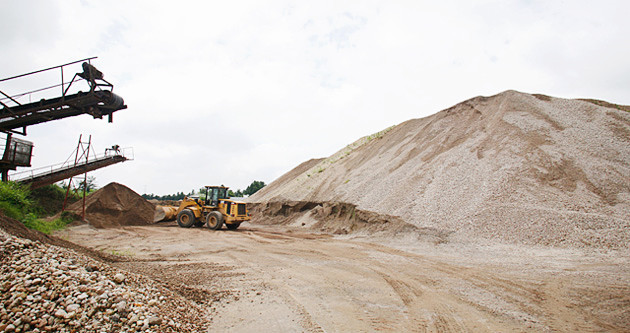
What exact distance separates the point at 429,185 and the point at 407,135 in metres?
11.6

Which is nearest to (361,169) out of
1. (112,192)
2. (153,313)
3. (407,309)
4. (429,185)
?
(429,185)

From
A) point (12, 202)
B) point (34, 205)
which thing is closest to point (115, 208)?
point (34, 205)

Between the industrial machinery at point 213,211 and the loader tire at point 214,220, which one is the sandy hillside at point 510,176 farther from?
the loader tire at point 214,220

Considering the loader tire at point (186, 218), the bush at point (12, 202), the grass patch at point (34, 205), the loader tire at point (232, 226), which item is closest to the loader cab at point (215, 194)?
the loader tire at point (186, 218)

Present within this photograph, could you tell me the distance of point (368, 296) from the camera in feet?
20.4

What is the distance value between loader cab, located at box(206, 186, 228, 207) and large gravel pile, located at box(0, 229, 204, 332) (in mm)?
14696

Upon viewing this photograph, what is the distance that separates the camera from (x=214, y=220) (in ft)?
61.6

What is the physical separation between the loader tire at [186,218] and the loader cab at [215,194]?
3.88 feet

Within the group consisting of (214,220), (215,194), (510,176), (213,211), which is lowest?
(214,220)

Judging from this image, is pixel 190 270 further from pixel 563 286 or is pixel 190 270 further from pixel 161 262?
pixel 563 286

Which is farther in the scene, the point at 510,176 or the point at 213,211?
the point at 213,211

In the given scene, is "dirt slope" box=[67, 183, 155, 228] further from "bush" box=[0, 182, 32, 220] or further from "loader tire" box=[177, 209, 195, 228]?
"bush" box=[0, 182, 32, 220]

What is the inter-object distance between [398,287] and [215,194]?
15.2 m

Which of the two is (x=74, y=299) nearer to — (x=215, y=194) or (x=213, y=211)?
(x=213, y=211)
